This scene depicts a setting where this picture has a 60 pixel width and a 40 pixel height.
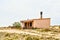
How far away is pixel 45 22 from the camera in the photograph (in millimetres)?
49000

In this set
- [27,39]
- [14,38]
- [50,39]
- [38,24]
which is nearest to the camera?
[50,39]

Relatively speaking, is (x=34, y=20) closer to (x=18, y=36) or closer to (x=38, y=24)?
(x=38, y=24)

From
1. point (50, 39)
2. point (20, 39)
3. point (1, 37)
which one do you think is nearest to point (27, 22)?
point (1, 37)

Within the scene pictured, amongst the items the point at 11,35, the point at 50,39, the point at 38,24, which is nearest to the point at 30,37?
the point at 50,39

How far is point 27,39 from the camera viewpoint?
2623 cm

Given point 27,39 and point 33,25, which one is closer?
point 27,39

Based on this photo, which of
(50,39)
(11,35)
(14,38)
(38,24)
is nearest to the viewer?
(50,39)

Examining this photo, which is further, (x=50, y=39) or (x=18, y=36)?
(x=18, y=36)

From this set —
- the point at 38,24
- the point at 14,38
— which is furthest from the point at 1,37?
the point at 38,24

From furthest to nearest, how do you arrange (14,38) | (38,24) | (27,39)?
1. (38,24)
2. (14,38)
3. (27,39)

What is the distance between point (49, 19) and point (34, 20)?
364 centimetres

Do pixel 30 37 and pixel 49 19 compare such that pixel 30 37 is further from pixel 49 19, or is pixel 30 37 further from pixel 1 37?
pixel 49 19

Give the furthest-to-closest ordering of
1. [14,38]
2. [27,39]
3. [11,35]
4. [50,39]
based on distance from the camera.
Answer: [11,35] < [14,38] < [27,39] < [50,39]

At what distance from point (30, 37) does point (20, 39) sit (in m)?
1.81
